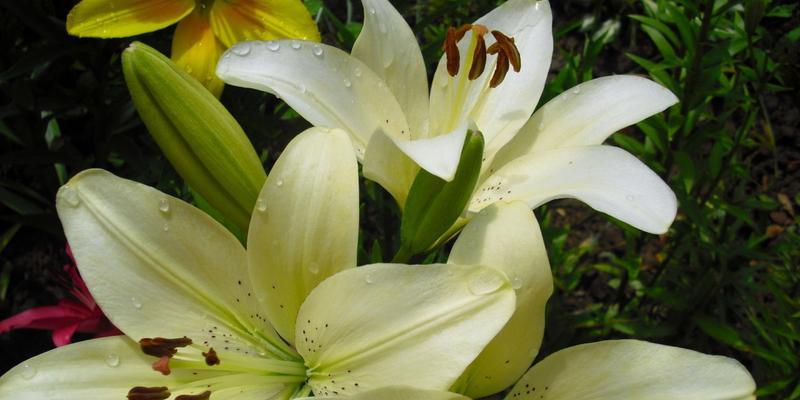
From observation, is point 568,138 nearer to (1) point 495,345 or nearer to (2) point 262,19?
(1) point 495,345

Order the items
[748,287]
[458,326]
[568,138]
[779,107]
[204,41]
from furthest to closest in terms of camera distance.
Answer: [779,107] < [748,287] < [204,41] < [568,138] < [458,326]

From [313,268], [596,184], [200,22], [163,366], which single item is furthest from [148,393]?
[200,22]

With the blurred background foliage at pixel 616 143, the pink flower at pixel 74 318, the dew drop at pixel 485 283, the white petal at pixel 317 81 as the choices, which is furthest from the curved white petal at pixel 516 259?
the pink flower at pixel 74 318

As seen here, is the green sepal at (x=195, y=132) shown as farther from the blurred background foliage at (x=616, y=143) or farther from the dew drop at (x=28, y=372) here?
Result: the blurred background foliage at (x=616, y=143)

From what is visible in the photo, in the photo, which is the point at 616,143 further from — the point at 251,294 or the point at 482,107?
the point at 251,294

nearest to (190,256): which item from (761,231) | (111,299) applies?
(111,299)

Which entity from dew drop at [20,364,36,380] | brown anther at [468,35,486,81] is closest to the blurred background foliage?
brown anther at [468,35,486,81]

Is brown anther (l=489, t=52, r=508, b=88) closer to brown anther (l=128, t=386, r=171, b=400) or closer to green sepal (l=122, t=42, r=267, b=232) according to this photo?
green sepal (l=122, t=42, r=267, b=232)
